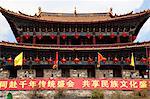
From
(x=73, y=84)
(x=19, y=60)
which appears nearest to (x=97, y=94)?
(x=73, y=84)

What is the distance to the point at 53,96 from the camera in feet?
86.7

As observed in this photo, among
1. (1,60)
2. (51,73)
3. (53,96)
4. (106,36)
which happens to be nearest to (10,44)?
(1,60)

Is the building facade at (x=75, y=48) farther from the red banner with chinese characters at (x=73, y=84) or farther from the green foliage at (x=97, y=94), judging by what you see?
the green foliage at (x=97, y=94)

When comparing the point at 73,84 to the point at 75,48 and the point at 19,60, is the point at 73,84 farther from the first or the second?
the point at 19,60

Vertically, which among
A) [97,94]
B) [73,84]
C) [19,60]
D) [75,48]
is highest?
[75,48]

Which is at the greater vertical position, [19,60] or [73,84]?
[19,60]

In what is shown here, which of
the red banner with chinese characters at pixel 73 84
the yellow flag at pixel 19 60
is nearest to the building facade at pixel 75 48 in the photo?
the yellow flag at pixel 19 60

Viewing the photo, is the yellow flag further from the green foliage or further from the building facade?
the green foliage

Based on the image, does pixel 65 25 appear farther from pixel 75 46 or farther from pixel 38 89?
pixel 38 89

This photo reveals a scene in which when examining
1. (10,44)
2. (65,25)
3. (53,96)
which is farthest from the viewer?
(65,25)

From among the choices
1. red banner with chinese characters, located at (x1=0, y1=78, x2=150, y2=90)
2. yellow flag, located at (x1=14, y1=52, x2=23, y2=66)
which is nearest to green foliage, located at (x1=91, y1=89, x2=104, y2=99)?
red banner with chinese characters, located at (x1=0, y1=78, x2=150, y2=90)

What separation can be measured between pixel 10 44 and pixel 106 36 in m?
9.21

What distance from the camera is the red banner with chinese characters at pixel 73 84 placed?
26.8 meters

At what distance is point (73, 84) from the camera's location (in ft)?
88.3
